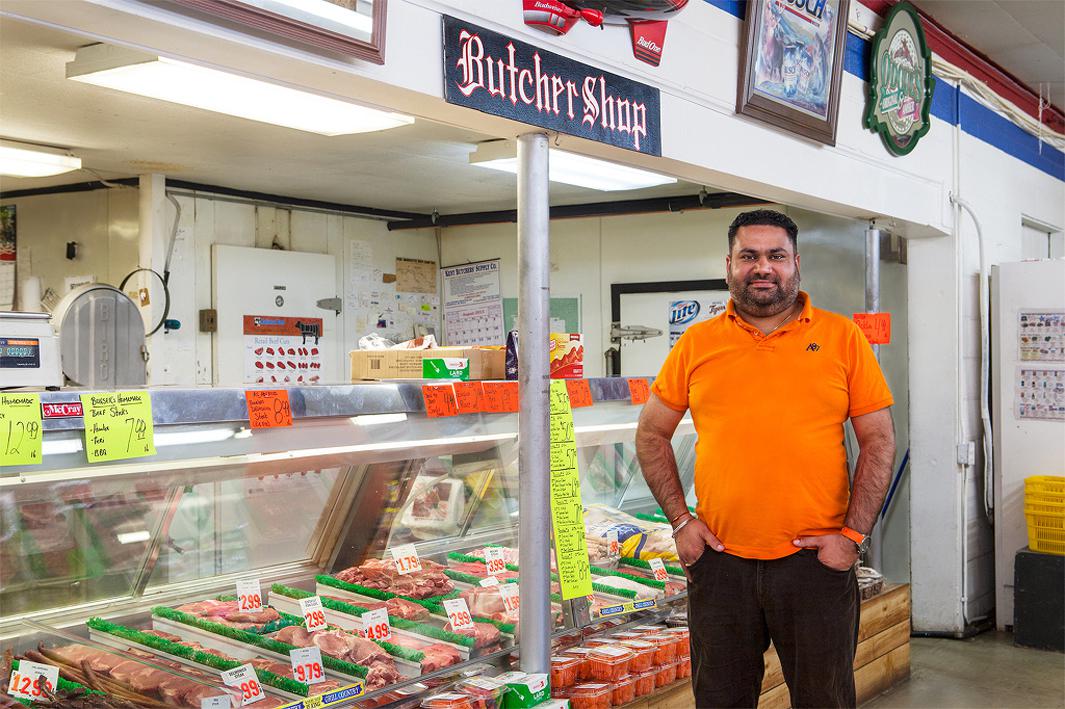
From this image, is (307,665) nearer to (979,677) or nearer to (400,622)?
(400,622)

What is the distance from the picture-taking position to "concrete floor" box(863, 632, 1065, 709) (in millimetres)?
5039

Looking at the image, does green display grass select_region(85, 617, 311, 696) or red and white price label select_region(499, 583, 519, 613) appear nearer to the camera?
green display grass select_region(85, 617, 311, 696)

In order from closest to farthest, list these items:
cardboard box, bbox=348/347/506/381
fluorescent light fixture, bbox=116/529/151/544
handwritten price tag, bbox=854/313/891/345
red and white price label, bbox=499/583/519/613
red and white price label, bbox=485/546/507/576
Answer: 1. fluorescent light fixture, bbox=116/529/151/544
2. red and white price label, bbox=499/583/519/613
3. cardboard box, bbox=348/347/506/381
4. red and white price label, bbox=485/546/507/576
5. handwritten price tag, bbox=854/313/891/345

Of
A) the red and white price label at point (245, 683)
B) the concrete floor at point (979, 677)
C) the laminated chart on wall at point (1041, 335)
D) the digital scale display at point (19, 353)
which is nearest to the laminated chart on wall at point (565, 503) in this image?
the red and white price label at point (245, 683)

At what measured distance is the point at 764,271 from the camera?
301cm

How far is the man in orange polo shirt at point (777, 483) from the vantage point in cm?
294

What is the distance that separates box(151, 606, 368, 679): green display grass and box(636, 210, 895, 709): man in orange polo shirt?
1048mm

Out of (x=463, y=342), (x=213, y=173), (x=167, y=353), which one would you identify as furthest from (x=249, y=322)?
(x=463, y=342)

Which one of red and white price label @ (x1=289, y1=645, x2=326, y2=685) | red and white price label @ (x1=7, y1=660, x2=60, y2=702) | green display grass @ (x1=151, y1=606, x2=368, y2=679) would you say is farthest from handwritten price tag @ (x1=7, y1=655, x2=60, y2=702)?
red and white price label @ (x1=289, y1=645, x2=326, y2=685)

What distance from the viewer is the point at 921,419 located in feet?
20.6

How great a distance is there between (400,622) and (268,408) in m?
0.96

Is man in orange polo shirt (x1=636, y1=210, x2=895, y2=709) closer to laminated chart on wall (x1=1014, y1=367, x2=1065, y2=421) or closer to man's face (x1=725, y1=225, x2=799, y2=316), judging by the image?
man's face (x1=725, y1=225, x2=799, y2=316)

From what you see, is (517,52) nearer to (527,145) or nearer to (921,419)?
(527,145)

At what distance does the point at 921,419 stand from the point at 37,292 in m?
5.99
